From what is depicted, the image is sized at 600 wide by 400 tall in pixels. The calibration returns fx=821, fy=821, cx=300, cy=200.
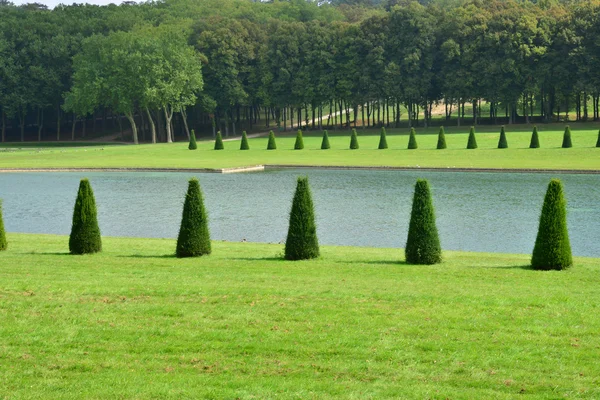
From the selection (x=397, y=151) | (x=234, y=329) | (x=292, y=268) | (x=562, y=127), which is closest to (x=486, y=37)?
(x=562, y=127)

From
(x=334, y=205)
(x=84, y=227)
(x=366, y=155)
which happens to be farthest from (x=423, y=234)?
Answer: (x=366, y=155)

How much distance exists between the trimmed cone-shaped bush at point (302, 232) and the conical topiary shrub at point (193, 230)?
1.88m

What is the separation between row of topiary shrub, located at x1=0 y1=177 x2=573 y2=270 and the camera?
1603cm

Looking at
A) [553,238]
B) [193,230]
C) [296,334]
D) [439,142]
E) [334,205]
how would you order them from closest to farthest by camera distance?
1. [296,334]
2. [553,238]
3. [193,230]
4. [334,205]
5. [439,142]

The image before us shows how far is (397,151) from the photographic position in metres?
58.0

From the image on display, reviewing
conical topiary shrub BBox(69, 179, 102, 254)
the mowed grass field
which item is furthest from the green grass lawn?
the mowed grass field

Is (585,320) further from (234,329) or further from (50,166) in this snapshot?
(50,166)

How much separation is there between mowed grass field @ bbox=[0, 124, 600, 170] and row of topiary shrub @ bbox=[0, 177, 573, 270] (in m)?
30.6

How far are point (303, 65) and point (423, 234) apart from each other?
72394 millimetres

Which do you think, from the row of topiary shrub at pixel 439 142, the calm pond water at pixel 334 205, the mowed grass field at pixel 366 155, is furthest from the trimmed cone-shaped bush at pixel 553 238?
the row of topiary shrub at pixel 439 142

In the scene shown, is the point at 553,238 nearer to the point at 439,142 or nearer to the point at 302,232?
the point at 302,232

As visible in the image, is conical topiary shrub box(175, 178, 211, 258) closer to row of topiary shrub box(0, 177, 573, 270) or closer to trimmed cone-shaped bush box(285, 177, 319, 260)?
row of topiary shrub box(0, 177, 573, 270)

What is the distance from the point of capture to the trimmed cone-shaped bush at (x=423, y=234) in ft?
55.0

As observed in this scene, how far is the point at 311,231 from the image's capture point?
17500 mm
